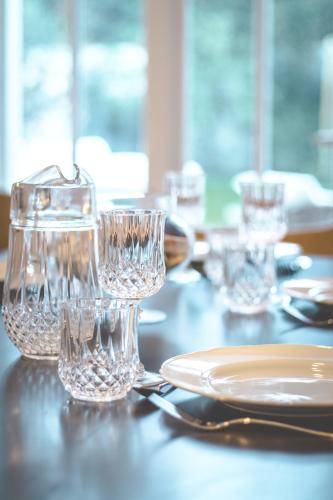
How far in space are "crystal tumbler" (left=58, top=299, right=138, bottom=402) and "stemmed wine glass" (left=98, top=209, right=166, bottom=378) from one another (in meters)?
0.17

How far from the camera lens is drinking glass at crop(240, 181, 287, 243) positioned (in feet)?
5.76

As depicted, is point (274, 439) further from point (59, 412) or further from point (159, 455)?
point (59, 412)

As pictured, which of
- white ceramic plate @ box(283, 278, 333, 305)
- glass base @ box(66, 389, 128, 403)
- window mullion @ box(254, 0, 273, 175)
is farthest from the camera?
window mullion @ box(254, 0, 273, 175)

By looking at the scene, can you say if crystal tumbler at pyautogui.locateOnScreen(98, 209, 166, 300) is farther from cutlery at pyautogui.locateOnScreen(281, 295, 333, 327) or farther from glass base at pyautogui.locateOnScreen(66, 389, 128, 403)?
cutlery at pyautogui.locateOnScreen(281, 295, 333, 327)

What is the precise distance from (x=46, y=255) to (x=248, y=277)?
39 centimetres

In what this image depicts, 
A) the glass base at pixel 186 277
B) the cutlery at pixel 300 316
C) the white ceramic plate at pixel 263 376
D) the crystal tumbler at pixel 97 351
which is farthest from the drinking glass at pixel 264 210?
the crystal tumbler at pixel 97 351

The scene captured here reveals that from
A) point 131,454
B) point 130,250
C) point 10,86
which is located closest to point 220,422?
point 131,454

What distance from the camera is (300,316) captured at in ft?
4.43

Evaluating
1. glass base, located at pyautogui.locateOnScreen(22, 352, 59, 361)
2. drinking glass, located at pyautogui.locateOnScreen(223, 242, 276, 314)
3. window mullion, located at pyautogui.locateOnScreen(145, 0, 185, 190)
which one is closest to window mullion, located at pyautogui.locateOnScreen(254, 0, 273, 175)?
window mullion, located at pyautogui.locateOnScreen(145, 0, 185, 190)

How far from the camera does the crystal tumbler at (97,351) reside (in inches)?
35.0

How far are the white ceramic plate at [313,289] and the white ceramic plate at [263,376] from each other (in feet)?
1.34

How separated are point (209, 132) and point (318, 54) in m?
0.79

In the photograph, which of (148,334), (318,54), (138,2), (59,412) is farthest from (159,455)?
(138,2)

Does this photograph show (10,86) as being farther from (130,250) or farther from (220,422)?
(220,422)
